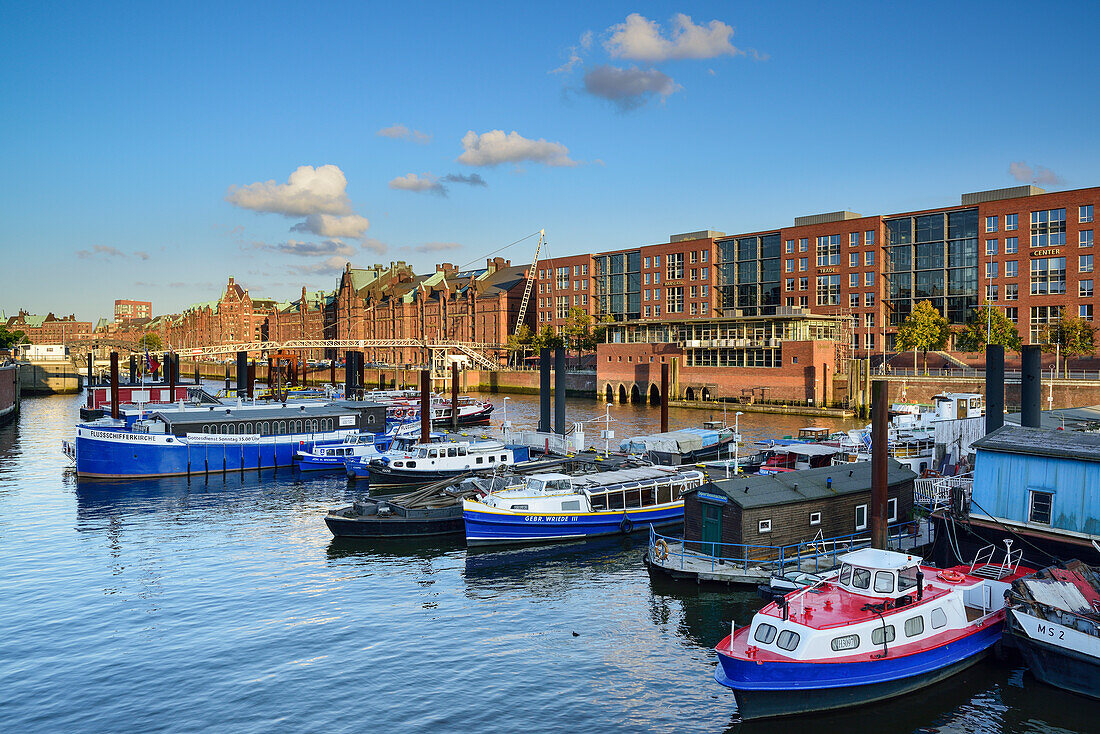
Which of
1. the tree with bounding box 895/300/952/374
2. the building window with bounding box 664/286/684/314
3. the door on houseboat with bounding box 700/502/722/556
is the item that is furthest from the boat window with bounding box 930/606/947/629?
the building window with bounding box 664/286/684/314

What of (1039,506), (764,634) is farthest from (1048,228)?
(764,634)

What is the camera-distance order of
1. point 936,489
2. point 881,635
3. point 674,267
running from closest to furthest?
point 881,635
point 936,489
point 674,267

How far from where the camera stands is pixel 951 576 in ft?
80.8

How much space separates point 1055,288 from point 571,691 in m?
104

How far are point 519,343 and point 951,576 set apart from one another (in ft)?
480

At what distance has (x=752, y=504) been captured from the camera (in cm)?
3025

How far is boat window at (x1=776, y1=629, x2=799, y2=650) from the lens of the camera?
2027 centimetres

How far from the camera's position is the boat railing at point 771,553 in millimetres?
29844

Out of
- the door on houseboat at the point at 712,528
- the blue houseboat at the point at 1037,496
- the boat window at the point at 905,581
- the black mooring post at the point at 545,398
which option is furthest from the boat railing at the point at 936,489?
the black mooring post at the point at 545,398

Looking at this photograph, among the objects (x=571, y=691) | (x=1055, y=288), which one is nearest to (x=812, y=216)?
(x=1055, y=288)

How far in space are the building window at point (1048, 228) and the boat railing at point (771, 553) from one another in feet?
287

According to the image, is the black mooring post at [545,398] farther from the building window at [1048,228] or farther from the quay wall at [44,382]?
the quay wall at [44,382]

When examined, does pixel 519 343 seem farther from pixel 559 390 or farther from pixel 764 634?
pixel 764 634

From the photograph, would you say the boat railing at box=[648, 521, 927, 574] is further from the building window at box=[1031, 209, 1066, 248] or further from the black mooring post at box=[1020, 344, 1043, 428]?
the building window at box=[1031, 209, 1066, 248]
